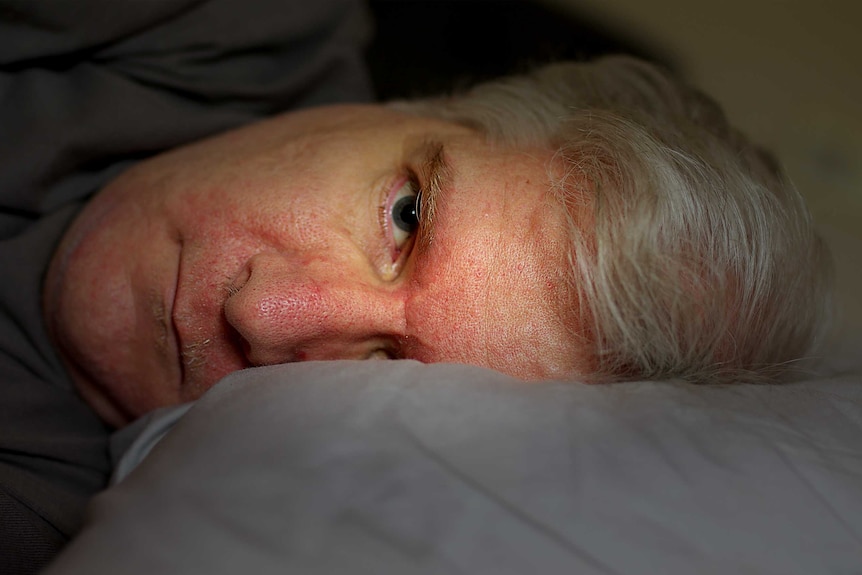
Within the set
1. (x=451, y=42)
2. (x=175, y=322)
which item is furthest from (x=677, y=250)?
(x=451, y=42)

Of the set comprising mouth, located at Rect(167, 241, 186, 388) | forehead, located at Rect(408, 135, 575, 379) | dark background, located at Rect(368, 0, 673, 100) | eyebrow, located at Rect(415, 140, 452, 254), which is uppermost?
dark background, located at Rect(368, 0, 673, 100)

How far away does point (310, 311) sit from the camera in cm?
76

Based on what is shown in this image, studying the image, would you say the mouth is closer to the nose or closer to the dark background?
the nose

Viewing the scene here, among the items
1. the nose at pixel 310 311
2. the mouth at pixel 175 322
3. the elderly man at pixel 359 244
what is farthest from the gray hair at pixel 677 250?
the mouth at pixel 175 322

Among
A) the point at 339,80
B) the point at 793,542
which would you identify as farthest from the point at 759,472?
the point at 339,80

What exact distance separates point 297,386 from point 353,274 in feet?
0.62

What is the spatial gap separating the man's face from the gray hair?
0.12ft

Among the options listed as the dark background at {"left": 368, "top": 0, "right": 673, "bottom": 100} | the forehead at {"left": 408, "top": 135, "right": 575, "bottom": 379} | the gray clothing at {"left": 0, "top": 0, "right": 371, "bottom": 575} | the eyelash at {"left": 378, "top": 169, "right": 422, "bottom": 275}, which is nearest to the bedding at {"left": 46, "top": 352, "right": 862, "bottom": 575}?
the forehead at {"left": 408, "top": 135, "right": 575, "bottom": 379}

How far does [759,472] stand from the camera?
59 centimetres

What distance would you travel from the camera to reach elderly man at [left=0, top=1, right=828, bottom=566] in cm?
74

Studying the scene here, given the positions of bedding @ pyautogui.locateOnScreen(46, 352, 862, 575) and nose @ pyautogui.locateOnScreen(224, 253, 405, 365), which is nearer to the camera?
bedding @ pyautogui.locateOnScreen(46, 352, 862, 575)

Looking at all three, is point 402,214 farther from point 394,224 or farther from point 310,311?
point 310,311

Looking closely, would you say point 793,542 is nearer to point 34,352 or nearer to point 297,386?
point 297,386

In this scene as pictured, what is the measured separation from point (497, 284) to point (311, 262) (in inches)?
8.5
